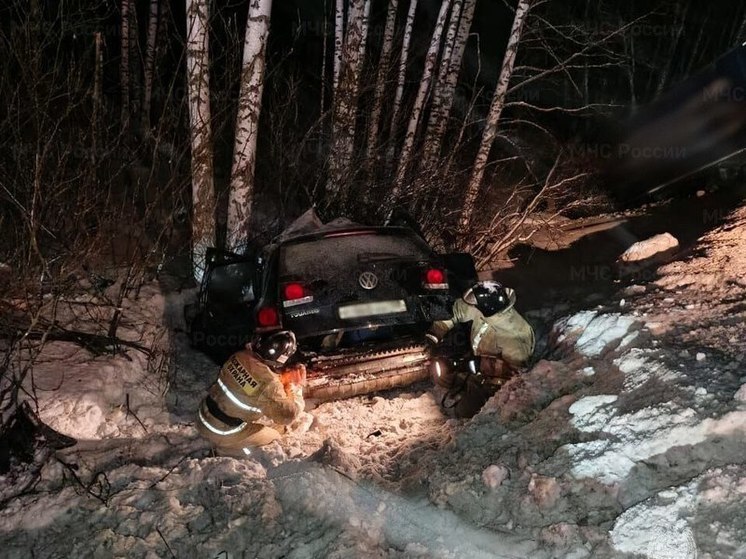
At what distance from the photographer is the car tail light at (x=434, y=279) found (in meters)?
4.71

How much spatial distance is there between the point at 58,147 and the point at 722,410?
18.6 ft

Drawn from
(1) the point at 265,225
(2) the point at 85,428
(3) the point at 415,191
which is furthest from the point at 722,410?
(1) the point at 265,225

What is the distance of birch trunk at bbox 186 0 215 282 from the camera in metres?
5.81

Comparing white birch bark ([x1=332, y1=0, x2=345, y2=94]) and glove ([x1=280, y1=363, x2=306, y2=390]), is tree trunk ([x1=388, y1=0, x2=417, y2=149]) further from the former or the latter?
glove ([x1=280, y1=363, x2=306, y2=390])

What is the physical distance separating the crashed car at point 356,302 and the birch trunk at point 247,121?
1.78 metres

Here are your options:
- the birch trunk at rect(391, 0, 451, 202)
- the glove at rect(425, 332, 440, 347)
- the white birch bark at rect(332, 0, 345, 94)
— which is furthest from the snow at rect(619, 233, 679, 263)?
the white birch bark at rect(332, 0, 345, 94)

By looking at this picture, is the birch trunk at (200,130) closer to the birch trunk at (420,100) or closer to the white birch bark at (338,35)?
the birch trunk at (420,100)

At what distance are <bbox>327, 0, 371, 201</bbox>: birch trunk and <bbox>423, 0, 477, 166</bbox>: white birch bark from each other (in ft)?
4.64

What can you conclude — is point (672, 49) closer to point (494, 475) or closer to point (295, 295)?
point (295, 295)

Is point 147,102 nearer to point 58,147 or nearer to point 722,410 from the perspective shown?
point 58,147

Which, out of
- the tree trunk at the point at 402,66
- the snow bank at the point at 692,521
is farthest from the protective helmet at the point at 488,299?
the tree trunk at the point at 402,66

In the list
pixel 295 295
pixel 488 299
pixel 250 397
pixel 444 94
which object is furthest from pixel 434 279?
pixel 444 94

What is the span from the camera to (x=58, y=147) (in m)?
5.36

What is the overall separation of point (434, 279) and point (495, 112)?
5.02 m
